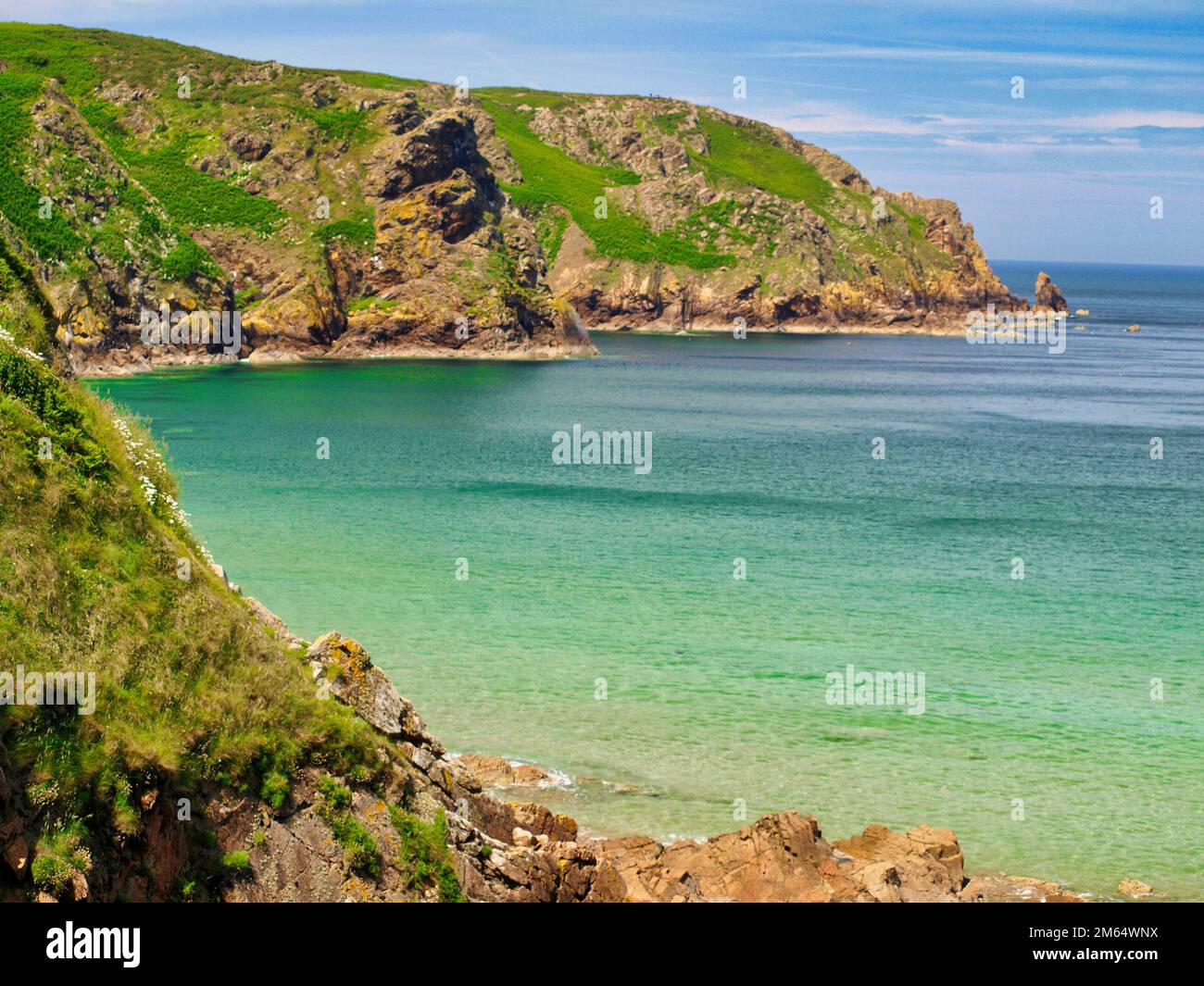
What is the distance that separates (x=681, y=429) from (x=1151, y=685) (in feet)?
189

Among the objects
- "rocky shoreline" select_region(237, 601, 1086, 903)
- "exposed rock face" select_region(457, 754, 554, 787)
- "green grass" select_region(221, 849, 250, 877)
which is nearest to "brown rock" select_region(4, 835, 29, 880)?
"green grass" select_region(221, 849, 250, 877)

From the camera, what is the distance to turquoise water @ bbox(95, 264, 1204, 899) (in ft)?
84.5

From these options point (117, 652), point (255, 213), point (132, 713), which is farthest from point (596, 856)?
point (255, 213)

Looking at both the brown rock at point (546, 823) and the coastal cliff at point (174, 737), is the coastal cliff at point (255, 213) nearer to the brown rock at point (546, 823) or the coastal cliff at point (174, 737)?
the brown rock at point (546, 823)

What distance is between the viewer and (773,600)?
4069 centimetres

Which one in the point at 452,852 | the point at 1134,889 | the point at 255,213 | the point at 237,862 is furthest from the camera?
the point at 255,213

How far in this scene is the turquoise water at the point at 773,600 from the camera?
25750mm

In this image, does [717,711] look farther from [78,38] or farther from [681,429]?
[78,38]

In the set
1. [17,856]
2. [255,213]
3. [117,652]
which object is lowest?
[17,856]

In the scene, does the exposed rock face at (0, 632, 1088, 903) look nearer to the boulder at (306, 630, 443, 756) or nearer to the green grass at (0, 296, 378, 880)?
the boulder at (306, 630, 443, 756)

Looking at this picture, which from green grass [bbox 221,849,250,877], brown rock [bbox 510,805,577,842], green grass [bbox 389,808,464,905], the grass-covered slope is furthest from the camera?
brown rock [bbox 510,805,577,842]

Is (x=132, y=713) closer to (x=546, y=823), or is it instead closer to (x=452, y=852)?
(x=452, y=852)

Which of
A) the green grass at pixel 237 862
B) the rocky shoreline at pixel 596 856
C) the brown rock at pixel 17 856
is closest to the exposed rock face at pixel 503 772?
the rocky shoreline at pixel 596 856
